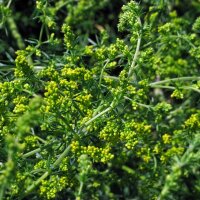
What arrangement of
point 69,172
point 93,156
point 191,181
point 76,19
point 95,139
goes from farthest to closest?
1. point 76,19
2. point 191,181
3. point 95,139
4. point 69,172
5. point 93,156

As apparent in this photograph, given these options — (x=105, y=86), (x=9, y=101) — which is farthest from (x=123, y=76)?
(x=9, y=101)

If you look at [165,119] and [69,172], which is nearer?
[69,172]

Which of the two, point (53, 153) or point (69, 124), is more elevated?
point (69, 124)

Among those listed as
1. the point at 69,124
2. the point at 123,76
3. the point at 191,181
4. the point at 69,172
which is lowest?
the point at 191,181

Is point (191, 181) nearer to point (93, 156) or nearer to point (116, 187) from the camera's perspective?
point (116, 187)

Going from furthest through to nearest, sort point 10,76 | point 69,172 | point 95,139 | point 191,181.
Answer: point 191,181 → point 10,76 → point 95,139 → point 69,172

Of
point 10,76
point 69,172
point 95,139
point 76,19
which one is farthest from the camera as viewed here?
point 76,19

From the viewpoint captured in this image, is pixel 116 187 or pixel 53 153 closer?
pixel 53 153

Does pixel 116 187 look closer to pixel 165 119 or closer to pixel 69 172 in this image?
pixel 165 119

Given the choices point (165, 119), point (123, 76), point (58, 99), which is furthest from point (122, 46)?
point (165, 119)
